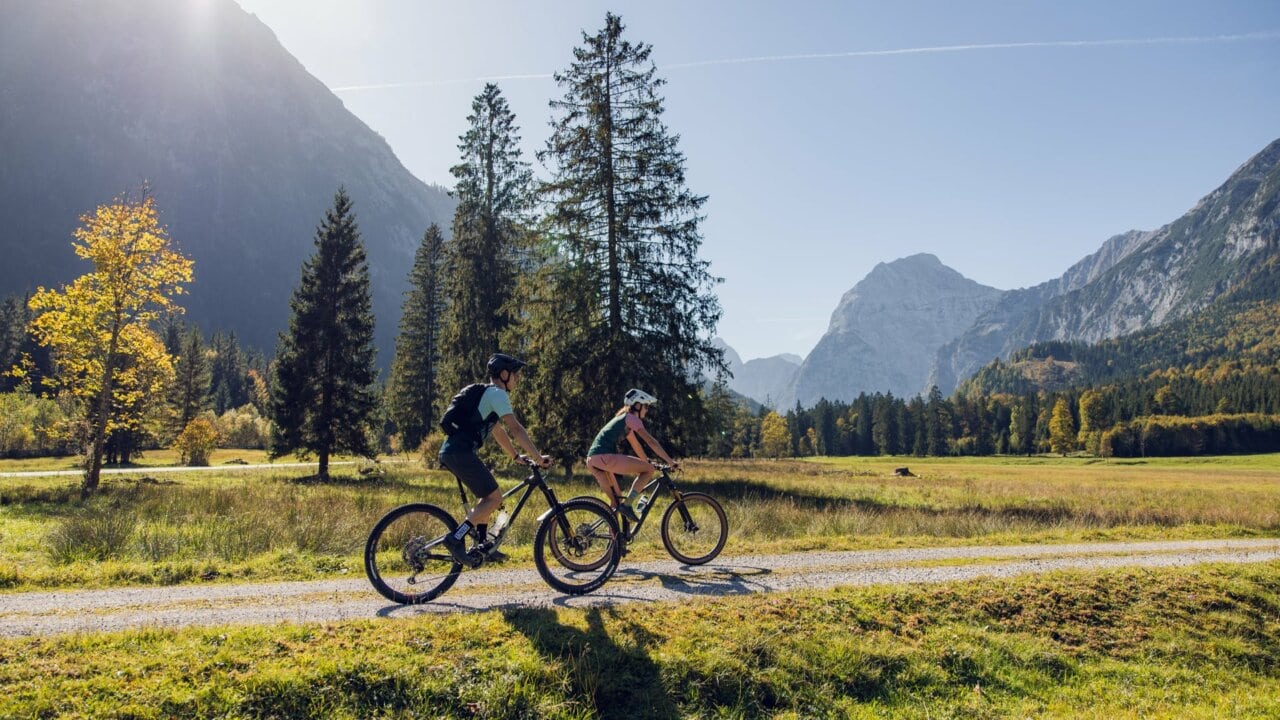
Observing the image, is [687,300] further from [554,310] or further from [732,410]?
[732,410]

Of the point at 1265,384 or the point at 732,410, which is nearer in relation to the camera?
the point at 732,410

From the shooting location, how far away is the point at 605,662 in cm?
627

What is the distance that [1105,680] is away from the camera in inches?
296

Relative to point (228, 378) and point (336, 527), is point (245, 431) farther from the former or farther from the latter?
point (336, 527)

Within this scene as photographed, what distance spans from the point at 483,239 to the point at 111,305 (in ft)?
48.6

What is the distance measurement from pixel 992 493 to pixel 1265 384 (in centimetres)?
14815

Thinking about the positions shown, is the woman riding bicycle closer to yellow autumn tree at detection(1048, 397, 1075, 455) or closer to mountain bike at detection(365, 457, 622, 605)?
mountain bike at detection(365, 457, 622, 605)

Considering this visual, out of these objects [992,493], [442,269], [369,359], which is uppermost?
[442,269]

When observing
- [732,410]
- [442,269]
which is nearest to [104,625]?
[442,269]

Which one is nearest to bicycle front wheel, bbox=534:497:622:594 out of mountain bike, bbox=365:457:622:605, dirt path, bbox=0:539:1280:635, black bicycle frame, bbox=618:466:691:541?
mountain bike, bbox=365:457:622:605

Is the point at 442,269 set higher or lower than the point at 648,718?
higher

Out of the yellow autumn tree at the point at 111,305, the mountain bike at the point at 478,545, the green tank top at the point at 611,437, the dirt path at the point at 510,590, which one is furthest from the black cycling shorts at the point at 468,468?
the yellow autumn tree at the point at 111,305

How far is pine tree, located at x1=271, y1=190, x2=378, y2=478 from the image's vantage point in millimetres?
33312

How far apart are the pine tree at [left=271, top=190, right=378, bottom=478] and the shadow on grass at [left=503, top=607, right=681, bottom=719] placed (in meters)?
29.8
